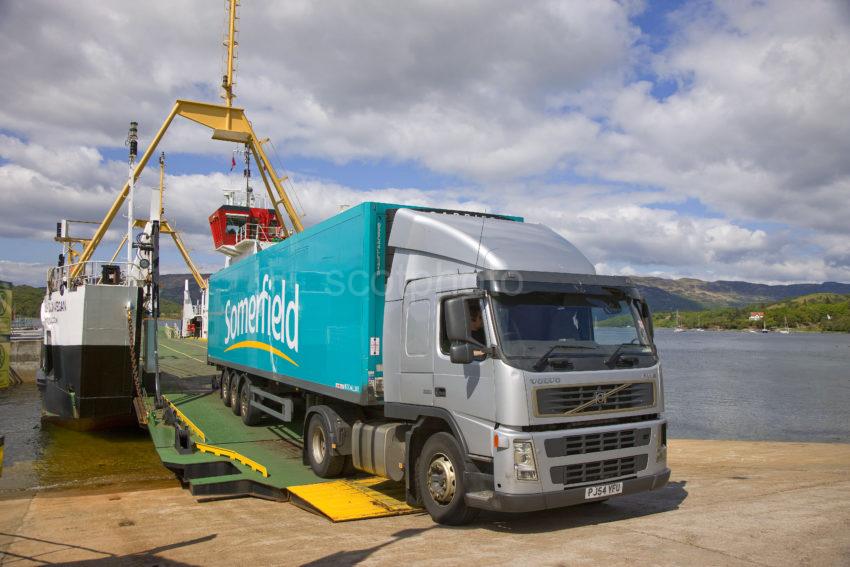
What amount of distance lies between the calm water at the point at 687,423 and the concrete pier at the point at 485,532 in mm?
4993

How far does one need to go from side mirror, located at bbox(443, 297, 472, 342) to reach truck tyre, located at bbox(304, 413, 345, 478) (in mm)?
3135

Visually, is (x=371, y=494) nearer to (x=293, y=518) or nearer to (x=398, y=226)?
(x=293, y=518)

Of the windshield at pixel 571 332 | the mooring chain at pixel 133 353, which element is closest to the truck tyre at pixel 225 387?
the mooring chain at pixel 133 353

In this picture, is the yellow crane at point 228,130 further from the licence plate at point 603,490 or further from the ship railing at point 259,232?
the licence plate at point 603,490

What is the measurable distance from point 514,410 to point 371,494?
9.88 ft

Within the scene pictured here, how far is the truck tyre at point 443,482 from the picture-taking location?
640cm

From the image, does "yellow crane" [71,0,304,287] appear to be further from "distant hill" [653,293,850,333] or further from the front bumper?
"distant hill" [653,293,850,333]

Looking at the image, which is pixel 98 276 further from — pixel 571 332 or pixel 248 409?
pixel 571 332

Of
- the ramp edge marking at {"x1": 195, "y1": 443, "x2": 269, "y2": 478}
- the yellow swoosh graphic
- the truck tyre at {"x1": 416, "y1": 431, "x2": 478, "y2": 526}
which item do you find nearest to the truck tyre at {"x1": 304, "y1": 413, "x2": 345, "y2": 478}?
the ramp edge marking at {"x1": 195, "y1": 443, "x2": 269, "y2": 478}

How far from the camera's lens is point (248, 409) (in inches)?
518

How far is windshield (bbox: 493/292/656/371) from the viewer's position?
605 centimetres

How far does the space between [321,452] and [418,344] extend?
2.89 metres

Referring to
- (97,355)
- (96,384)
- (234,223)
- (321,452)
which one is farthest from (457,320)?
(234,223)

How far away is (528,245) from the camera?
7.00 m
